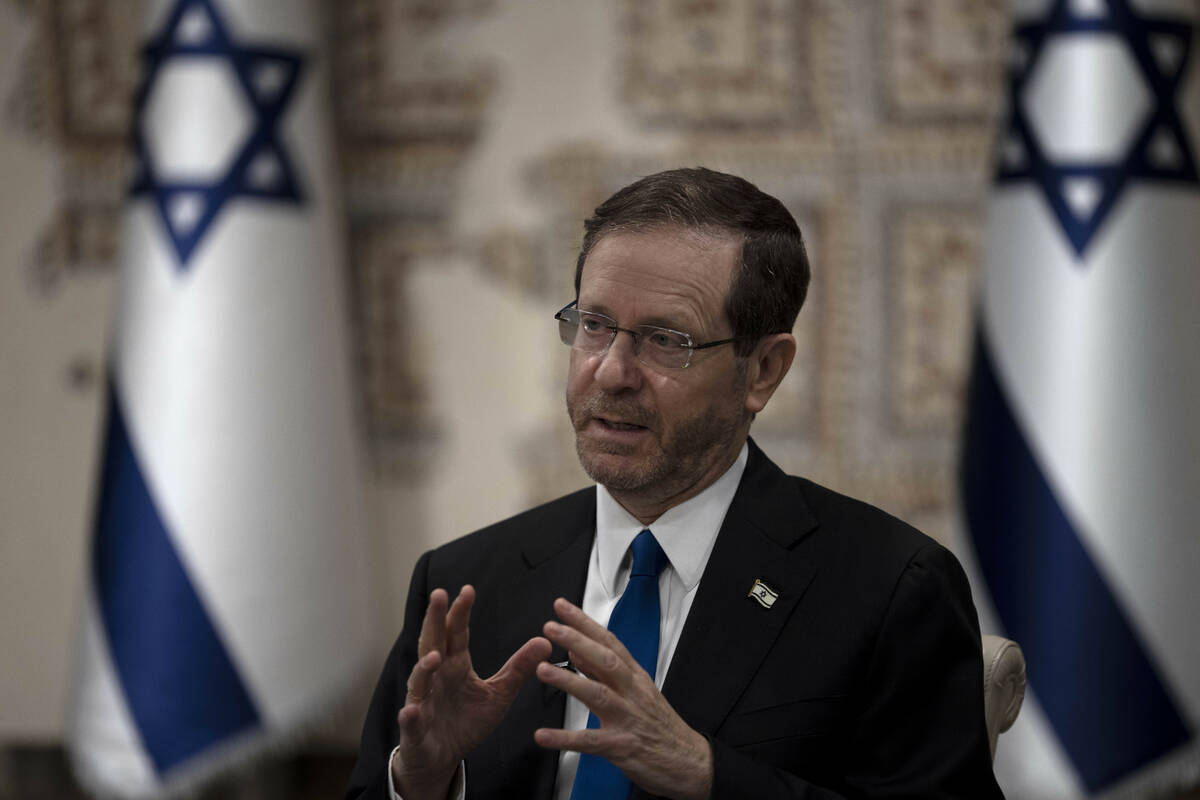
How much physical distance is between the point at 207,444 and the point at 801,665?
81.2 inches

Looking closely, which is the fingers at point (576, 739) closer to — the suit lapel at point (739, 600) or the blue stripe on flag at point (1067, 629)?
the suit lapel at point (739, 600)

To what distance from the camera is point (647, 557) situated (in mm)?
1615

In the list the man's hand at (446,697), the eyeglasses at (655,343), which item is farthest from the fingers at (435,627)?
the eyeglasses at (655,343)

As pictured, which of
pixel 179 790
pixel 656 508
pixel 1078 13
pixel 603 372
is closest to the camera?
pixel 603 372

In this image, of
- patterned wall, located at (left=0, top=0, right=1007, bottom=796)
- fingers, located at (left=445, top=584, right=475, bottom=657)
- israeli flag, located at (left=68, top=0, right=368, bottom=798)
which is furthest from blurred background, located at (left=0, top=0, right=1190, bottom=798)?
fingers, located at (left=445, top=584, right=475, bottom=657)

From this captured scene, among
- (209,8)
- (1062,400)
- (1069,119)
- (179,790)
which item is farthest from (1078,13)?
(179,790)

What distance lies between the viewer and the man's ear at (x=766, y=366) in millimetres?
1644

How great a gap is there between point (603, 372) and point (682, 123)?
211 cm

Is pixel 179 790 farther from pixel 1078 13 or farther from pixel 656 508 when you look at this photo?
pixel 1078 13

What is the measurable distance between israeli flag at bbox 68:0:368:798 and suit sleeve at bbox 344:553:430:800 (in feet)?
5.18

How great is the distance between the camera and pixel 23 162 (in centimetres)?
388

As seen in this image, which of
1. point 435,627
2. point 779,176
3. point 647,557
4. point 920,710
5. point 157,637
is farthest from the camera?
point 779,176

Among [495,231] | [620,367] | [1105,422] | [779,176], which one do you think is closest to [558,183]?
[495,231]

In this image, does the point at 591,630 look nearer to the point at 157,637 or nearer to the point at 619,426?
the point at 619,426
